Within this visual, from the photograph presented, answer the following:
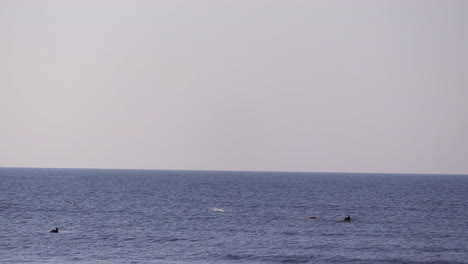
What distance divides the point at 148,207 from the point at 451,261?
61.5m

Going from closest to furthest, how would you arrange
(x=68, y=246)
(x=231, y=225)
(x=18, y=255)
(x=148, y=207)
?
(x=18, y=255), (x=68, y=246), (x=231, y=225), (x=148, y=207)

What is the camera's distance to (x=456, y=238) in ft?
231

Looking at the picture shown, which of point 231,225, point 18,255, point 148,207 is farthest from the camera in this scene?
point 148,207

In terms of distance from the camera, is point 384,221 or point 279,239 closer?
point 279,239

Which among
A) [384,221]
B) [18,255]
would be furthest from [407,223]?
[18,255]

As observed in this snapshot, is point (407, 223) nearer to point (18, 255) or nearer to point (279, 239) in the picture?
point (279, 239)

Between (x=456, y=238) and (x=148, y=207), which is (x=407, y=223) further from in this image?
(x=148, y=207)

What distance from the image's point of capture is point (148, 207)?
343ft

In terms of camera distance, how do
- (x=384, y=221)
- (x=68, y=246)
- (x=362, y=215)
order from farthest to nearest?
(x=362, y=215)
(x=384, y=221)
(x=68, y=246)

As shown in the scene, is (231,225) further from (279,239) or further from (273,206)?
(273,206)

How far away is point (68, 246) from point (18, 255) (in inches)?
250

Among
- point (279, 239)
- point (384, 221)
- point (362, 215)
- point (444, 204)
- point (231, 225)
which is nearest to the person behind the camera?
point (279, 239)

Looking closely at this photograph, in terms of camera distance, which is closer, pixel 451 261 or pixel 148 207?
pixel 451 261

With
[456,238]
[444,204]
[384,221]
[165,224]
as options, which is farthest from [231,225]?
[444,204]
